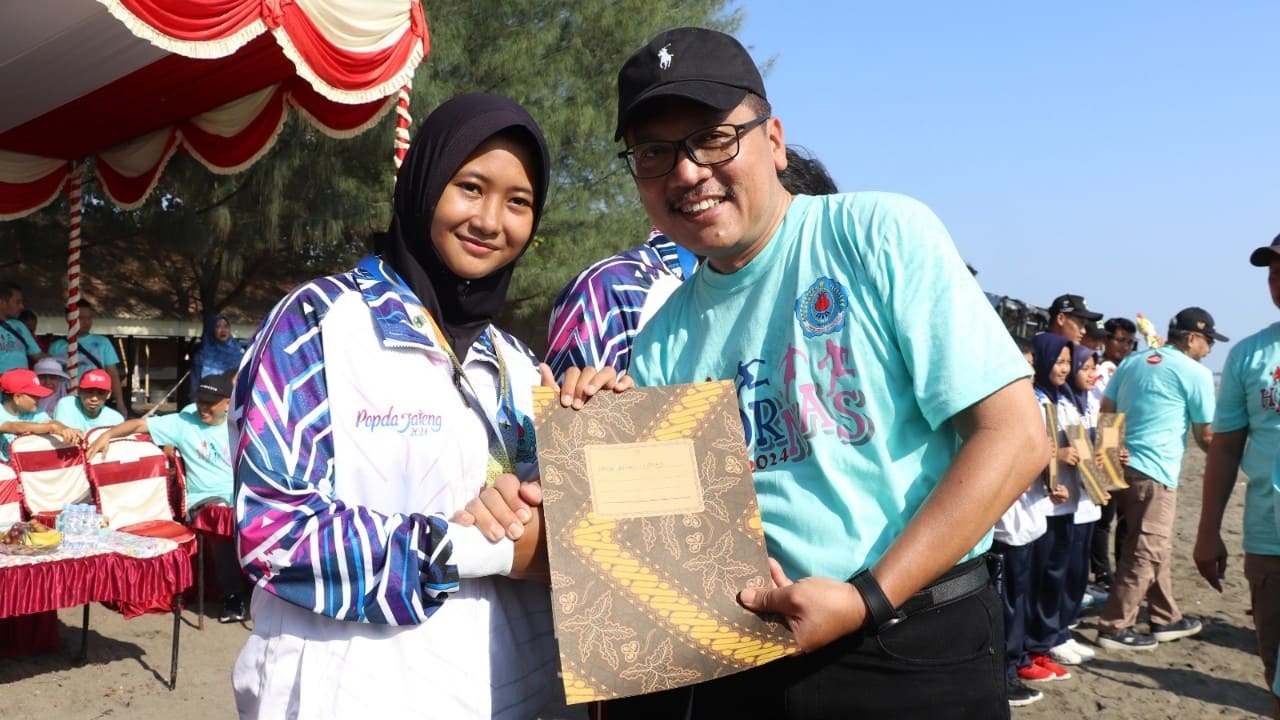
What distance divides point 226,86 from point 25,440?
4.20 metres

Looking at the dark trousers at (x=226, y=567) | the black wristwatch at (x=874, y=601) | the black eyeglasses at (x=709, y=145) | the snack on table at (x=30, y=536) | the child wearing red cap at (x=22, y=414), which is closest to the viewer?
the black wristwatch at (x=874, y=601)

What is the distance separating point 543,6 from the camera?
14523mm

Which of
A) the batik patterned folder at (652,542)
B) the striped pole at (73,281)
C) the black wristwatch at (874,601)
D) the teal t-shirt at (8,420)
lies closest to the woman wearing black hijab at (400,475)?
the batik patterned folder at (652,542)

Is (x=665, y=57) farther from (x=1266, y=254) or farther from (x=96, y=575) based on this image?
(x=96, y=575)

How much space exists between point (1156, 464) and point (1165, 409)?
0.43 m

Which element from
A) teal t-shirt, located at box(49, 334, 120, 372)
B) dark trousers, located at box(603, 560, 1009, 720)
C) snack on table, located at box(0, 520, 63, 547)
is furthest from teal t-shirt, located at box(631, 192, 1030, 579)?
teal t-shirt, located at box(49, 334, 120, 372)

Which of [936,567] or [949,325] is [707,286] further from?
[936,567]

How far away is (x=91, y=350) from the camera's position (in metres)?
10.3

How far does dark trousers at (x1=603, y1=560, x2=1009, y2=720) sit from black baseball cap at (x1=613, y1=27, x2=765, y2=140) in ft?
3.18

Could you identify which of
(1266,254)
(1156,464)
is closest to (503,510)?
(1266,254)

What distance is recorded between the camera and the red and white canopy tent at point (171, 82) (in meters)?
7.03

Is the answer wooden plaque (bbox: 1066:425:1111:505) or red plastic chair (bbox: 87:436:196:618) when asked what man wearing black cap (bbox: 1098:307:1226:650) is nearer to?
wooden plaque (bbox: 1066:425:1111:505)

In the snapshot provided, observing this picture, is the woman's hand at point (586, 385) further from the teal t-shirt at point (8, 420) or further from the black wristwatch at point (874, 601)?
the teal t-shirt at point (8, 420)

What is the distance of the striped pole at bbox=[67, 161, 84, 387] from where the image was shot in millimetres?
9594
